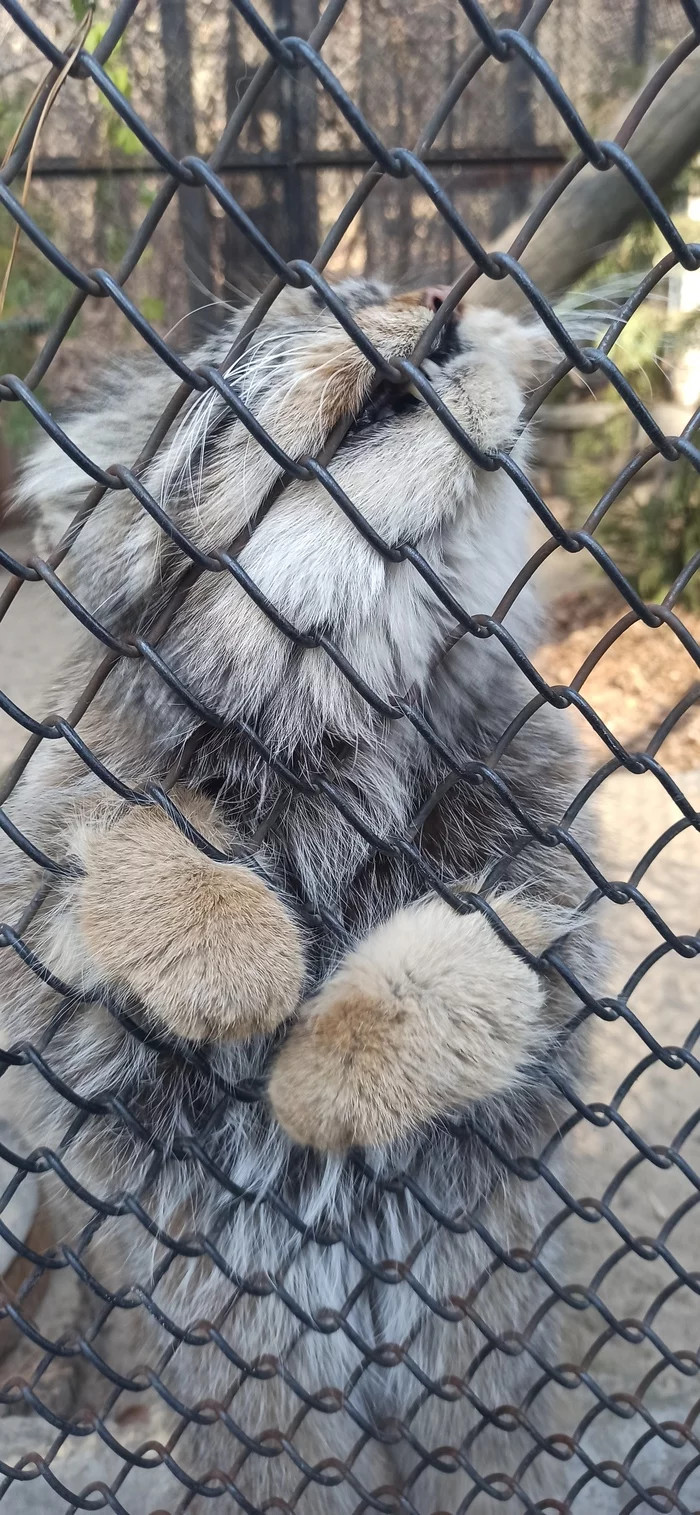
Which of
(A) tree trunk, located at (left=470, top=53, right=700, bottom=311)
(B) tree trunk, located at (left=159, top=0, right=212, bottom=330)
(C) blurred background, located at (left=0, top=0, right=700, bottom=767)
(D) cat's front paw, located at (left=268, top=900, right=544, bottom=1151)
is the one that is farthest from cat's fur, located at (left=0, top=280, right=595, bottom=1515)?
(B) tree trunk, located at (left=159, top=0, right=212, bottom=330)

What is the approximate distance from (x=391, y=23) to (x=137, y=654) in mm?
5107

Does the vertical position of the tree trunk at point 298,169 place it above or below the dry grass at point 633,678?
above

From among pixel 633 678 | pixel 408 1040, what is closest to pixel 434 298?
pixel 408 1040

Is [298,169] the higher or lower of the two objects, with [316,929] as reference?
higher

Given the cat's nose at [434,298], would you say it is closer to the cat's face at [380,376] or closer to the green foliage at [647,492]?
the cat's face at [380,376]

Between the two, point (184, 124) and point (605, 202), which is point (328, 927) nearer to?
point (605, 202)

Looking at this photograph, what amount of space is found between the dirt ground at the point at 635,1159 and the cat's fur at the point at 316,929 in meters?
0.21

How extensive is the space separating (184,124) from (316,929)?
4812 millimetres

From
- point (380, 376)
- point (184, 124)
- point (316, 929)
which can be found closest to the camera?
point (380, 376)

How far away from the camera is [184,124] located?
194 inches

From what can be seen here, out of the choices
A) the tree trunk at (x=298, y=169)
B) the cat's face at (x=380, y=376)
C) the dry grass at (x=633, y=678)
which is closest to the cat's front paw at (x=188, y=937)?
the cat's face at (x=380, y=376)

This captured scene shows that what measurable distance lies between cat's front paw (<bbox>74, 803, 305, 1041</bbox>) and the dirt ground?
0.48 meters

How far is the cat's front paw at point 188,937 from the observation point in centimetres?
129

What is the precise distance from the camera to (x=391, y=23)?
482 cm
